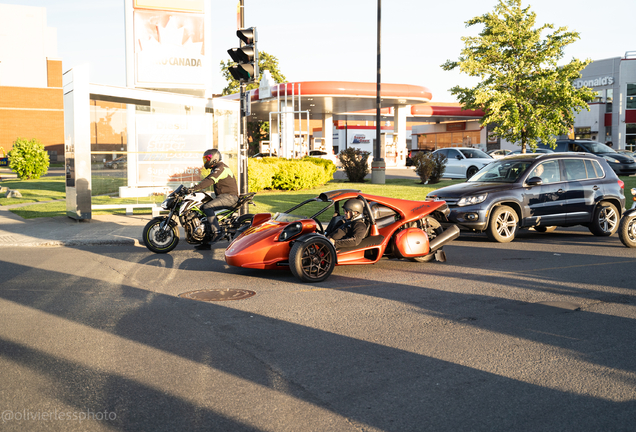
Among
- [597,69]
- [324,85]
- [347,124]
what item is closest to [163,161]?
[324,85]

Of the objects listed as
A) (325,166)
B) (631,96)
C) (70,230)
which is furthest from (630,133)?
(70,230)

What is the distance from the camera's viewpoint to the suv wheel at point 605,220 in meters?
12.1

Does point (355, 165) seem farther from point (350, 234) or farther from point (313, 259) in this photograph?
point (313, 259)

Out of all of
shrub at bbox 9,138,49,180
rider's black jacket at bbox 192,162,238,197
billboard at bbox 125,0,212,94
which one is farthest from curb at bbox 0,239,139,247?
shrub at bbox 9,138,49,180

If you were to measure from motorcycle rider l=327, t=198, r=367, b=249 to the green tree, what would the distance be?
19.9 metres

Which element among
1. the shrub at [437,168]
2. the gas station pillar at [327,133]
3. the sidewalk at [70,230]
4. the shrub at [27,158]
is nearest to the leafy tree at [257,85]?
the gas station pillar at [327,133]

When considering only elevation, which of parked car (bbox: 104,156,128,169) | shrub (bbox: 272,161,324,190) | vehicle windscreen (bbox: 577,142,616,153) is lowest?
shrub (bbox: 272,161,324,190)

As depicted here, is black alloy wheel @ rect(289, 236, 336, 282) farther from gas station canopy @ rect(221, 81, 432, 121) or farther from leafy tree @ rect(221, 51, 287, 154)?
leafy tree @ rect(221, 51, 287, 154)

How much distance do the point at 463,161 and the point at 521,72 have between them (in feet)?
15.6

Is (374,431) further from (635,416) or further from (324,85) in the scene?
(324,85)

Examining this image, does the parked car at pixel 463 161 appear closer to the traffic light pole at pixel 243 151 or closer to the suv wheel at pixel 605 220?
the suv wheel at pixel 605 220

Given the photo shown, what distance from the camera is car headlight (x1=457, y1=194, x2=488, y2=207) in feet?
37.2

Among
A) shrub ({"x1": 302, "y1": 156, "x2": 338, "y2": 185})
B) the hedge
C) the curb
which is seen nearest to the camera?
the curb

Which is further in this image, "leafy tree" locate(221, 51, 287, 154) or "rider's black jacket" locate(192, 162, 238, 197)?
"leafy tree" locate(221, 51, 287, 154)
